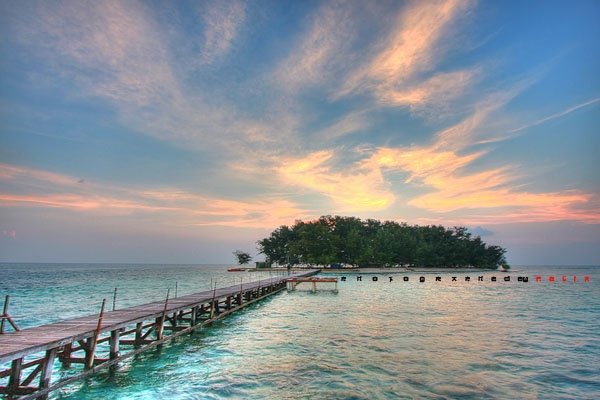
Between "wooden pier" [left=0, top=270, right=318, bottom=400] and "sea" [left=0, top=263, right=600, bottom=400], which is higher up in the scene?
"wooden pier" [left=0, top=270, right=318, bottom=400]

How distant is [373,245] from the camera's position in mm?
125812

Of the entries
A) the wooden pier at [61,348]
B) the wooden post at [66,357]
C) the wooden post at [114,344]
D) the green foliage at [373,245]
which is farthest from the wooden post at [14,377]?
the green foliage at [373,245]

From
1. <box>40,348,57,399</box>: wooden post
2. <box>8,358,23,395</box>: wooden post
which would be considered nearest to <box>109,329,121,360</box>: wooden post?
<box>40,348,57,399</box>: wooden post

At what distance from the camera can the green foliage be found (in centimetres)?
11919

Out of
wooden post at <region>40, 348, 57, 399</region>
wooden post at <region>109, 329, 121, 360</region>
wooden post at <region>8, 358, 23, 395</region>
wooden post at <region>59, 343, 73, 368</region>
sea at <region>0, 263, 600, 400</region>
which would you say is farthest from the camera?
wooden post at <region>109, 329, 121, 360</region>

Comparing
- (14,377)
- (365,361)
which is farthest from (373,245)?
(14,377)

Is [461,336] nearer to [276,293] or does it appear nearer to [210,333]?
[210,333]

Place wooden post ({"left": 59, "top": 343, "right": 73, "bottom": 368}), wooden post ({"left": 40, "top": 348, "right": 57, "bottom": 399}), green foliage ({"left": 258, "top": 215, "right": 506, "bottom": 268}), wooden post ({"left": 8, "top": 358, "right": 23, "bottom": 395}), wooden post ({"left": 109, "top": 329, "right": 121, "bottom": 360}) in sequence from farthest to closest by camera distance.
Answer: green foliage ({"left": 258, "top": 215, "right": 506, "bottom": 268})
wooden post ({"left": 109, "top": 329, "right": 121, "bottom": 360})
wooden post ({"left": 59, "top": 343, "right": 73, "bottom": 368})
wooden post ({"left": 40, "top": 348, "right": 57, "bottom": 399})
wooden post ({"left": 8, "top": 358, "right": 23, "bottom": 395})

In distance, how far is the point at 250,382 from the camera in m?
12.9

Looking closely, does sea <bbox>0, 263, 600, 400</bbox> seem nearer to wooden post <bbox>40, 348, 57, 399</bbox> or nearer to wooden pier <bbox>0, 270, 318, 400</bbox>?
wooden pier <bbox>0, 270, 318, 400</bbox>

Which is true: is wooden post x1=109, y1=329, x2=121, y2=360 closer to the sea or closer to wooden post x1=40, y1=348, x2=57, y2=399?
the sea

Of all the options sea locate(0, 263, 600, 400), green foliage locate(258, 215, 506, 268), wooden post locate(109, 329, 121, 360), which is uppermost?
green foliage locate(258, 215, 506, 268)

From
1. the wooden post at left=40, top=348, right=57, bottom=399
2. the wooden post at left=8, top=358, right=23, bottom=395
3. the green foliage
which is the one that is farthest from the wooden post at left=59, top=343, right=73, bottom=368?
the green foliage

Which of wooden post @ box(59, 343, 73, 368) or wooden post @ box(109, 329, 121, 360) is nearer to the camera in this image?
wooden post @ box(59, 343, 73, 368)
